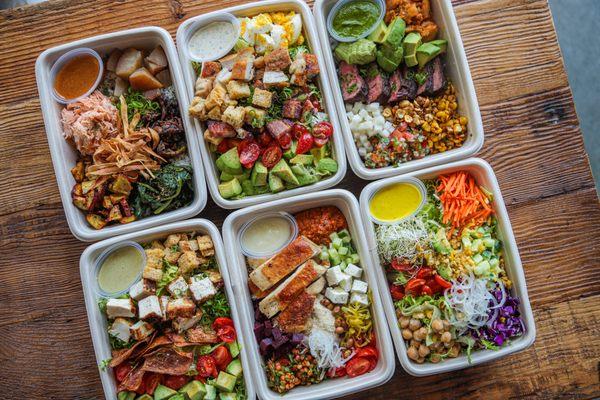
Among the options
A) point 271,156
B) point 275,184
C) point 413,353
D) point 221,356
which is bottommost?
point 413,353

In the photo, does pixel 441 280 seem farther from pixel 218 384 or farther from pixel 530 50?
pixel 530 50

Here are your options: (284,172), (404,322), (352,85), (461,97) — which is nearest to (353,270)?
(404,322)

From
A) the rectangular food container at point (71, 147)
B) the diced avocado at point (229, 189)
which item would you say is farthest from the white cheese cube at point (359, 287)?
the rectangular food container at point (71, 147)

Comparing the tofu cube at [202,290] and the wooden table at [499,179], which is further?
the wooden table at [499,179]

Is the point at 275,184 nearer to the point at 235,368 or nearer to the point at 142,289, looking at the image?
the point at 142,289

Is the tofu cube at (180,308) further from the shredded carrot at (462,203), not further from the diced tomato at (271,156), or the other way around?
the shredded carrot at (462,203)

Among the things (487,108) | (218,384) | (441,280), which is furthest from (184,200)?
(487,108)
